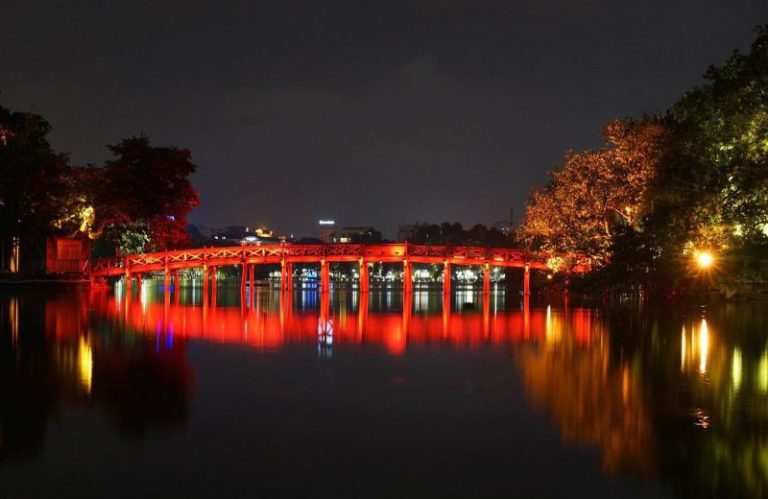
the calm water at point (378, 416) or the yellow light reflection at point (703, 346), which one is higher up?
the calm water at point (378, 416)

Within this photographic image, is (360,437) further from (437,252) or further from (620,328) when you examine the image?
(437,252)

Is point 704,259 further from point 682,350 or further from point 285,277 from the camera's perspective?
point 285,277

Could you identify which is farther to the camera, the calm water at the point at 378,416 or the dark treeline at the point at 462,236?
the dark treeline at the point at 462,236

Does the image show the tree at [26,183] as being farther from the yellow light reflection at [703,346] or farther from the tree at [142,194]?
the yellow light reflection at [703,346]

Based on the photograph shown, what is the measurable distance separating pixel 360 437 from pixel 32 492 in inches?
149

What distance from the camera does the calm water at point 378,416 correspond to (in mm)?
7992

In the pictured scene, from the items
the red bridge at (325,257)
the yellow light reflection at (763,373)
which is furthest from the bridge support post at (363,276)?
the yellow light reflection at (763,373)

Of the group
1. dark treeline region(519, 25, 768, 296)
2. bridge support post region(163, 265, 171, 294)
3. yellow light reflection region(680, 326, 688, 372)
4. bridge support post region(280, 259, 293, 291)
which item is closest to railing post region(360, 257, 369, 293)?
bridge support post region(280, 259, 293, 291)

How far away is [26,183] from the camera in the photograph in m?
50.3

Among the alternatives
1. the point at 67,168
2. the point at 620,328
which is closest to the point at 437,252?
the point at 67,168

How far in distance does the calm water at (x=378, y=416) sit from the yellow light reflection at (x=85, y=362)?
0.09 meters

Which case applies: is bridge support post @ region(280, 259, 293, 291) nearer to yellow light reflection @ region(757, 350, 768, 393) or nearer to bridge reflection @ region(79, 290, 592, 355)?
bridge reflection @ region(79, 290, 592, 355)

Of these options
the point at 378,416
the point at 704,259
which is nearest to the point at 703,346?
the point at 704,259

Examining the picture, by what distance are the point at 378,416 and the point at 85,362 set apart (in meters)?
7.20
